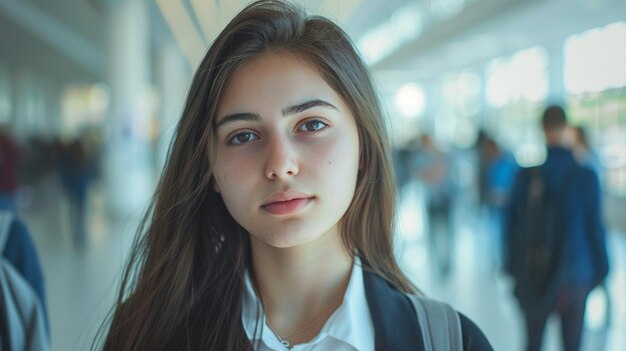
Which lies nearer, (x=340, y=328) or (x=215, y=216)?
(x=340, y=328)

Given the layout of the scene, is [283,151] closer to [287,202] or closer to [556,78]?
[287,202]

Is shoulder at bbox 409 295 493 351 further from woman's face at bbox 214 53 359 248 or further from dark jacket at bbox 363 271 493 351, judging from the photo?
woman's face at bbox 214 53 359 248

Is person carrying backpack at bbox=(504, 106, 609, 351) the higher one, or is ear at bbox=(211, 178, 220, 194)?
ear at bbox=(211, 178, 220, 194)

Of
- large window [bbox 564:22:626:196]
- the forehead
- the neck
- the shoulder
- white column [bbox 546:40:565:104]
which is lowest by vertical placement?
the shoulder

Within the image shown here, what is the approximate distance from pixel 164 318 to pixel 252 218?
0.37 metres

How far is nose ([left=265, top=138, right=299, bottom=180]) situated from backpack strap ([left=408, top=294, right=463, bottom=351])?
42 centimetres

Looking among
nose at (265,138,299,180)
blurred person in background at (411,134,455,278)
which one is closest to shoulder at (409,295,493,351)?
nose at (265,138,299,180)

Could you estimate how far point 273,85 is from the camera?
1.12 metres

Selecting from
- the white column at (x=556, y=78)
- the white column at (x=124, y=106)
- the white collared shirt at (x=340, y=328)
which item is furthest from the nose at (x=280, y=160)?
the white column at (x=124, y=106)

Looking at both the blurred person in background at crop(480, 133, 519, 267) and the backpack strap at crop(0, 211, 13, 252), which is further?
the blurred person in background at crop(480, 133, 519, 267)

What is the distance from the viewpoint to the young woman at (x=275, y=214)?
3.67 feet

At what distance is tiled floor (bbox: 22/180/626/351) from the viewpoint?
146 inches

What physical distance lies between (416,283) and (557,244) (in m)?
2.33

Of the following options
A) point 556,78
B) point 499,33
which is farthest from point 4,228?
point 556,78
